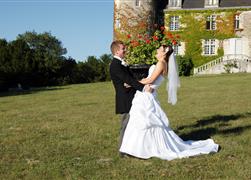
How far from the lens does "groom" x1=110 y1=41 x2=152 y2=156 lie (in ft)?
25.6

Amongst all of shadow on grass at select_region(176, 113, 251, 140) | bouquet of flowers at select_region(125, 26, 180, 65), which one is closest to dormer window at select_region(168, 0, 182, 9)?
shadow on grass at select_region(176, 113, 251, 140)

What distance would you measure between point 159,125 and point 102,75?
36.2 m

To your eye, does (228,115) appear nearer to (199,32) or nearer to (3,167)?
(3,167)

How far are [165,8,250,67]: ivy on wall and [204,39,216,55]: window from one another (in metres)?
0.40

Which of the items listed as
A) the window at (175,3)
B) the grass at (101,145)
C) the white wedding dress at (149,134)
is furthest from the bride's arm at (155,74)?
the window at (175,3)

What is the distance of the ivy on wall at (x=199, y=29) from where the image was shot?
43844 millimetres

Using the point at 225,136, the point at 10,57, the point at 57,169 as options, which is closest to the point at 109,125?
the point at 225,136

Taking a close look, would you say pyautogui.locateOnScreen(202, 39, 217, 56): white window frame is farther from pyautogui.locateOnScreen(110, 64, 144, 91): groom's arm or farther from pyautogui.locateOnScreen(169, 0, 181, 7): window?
pyautogui.locateOnScreen(110, 64, 144, 91): groom's arm

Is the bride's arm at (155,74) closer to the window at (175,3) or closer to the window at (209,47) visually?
the window at (209,47)

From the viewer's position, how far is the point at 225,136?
9.69 metres

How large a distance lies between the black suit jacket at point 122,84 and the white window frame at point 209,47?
37.2 m

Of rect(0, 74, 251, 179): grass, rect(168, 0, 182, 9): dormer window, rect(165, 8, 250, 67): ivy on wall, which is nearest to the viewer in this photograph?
rect(0, 74, 251, 179): grass

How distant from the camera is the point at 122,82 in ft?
26.2

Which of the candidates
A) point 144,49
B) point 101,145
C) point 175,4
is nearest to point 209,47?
point 175,4
